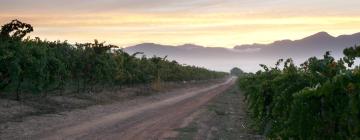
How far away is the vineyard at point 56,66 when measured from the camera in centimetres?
2641

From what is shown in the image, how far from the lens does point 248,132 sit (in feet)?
70.5

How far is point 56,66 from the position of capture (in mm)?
30469

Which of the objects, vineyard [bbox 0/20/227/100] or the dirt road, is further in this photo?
vineyard [bbox 0/20/227/100]

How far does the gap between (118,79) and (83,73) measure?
286 inches

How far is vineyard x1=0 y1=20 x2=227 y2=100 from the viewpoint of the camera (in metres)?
26.4

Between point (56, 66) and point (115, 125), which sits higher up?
point (56, 66)

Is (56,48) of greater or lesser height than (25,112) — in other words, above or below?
above

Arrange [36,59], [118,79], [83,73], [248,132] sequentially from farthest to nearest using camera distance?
1. [118,79]
2. [83,73]
3. [36,59]
4. [248,132]

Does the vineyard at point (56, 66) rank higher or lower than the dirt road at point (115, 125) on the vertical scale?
higher

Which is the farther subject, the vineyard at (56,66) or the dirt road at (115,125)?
the vineyard at (56,66)

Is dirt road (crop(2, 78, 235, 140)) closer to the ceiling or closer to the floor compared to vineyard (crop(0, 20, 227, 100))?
closer to the floor

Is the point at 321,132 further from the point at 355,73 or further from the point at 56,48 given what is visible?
the point at 56,48

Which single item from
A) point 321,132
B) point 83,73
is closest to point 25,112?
point 83,73

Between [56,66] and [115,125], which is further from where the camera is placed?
[56,66]
